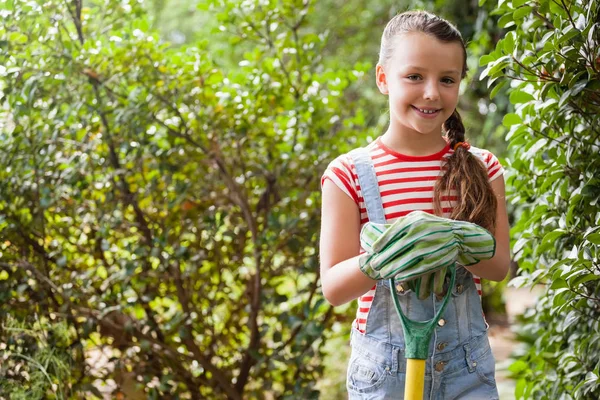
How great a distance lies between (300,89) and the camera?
3.17m

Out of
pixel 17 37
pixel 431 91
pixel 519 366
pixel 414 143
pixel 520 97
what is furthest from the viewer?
pixel 17 37

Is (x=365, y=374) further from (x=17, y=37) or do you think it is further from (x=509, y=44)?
(x=17, y=37)

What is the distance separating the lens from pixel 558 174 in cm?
211

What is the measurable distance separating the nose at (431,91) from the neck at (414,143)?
132 mm

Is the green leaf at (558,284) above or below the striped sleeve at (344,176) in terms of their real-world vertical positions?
below

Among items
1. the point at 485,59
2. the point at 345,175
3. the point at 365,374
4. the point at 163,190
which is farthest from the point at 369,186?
the point at 163,190

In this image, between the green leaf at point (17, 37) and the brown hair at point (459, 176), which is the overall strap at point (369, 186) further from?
the green leaf at point (17, 37)

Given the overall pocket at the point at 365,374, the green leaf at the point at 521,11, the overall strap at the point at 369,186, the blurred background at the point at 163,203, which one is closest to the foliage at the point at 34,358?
the blurred background at the point at 163,203

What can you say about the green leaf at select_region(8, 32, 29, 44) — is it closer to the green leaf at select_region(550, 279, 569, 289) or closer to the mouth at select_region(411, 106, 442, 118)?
the mouth at select_region(411, 106, 442, 118)

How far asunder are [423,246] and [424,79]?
1.41ft

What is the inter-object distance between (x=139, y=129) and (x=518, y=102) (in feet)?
4.13

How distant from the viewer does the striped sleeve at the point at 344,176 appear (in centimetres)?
176

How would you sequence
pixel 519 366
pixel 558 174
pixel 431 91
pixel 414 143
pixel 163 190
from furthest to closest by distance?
pixel 163 190 < pixel 519 366 < pixel 558 174 < pixel 414 143 < pixel 431 91

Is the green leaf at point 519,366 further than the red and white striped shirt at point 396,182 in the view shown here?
Yes
